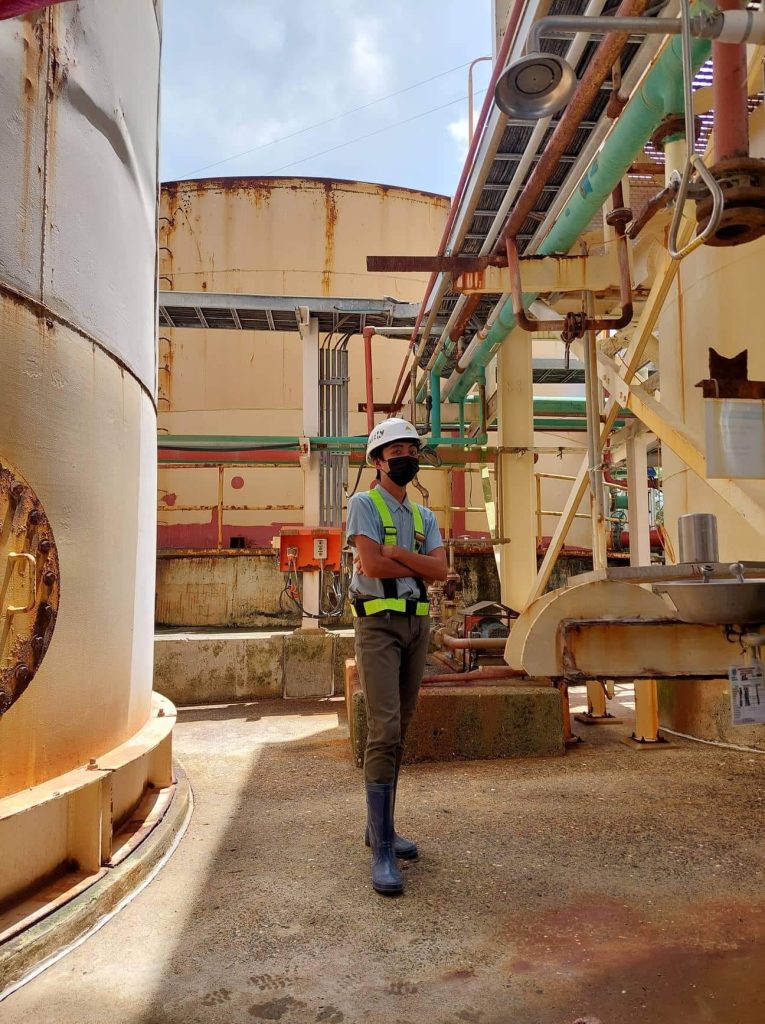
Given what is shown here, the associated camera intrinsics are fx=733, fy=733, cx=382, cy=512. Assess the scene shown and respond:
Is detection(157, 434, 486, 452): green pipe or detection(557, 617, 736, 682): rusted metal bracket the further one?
detection(157, 434, 486, 452): green pipe

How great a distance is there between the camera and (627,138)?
4.08 metres

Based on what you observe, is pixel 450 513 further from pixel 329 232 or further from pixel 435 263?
pixel 435 263

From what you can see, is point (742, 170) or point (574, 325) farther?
point (574, 325)

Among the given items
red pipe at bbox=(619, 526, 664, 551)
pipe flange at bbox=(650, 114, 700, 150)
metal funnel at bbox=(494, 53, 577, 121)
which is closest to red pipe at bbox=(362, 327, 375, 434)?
pipe flange at bbox=(650, 114, 700, 150)

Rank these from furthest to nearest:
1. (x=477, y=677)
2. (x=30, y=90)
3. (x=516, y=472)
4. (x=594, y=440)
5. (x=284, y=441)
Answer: (x=284, y=441)
(x=516, y=472)
(x=477, y=677)
(x=594, y=440)
(x=30, y=90)

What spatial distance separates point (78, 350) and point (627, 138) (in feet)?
10.4

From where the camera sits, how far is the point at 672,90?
3.67m

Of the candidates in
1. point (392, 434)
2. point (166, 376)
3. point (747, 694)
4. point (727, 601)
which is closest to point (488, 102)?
point (392, 434)

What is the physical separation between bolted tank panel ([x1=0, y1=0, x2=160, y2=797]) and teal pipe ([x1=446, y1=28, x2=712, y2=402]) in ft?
8.47

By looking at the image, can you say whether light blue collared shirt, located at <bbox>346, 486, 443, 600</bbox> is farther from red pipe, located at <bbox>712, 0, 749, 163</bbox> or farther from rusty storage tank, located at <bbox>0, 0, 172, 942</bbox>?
red pipe, located at <bbox>712, 0, 749, 163</bbox>

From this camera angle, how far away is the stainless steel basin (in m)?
2.30

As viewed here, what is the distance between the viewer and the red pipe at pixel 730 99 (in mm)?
2803

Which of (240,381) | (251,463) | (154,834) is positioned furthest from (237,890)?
(240,381)

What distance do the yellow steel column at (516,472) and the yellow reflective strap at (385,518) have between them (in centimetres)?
496
